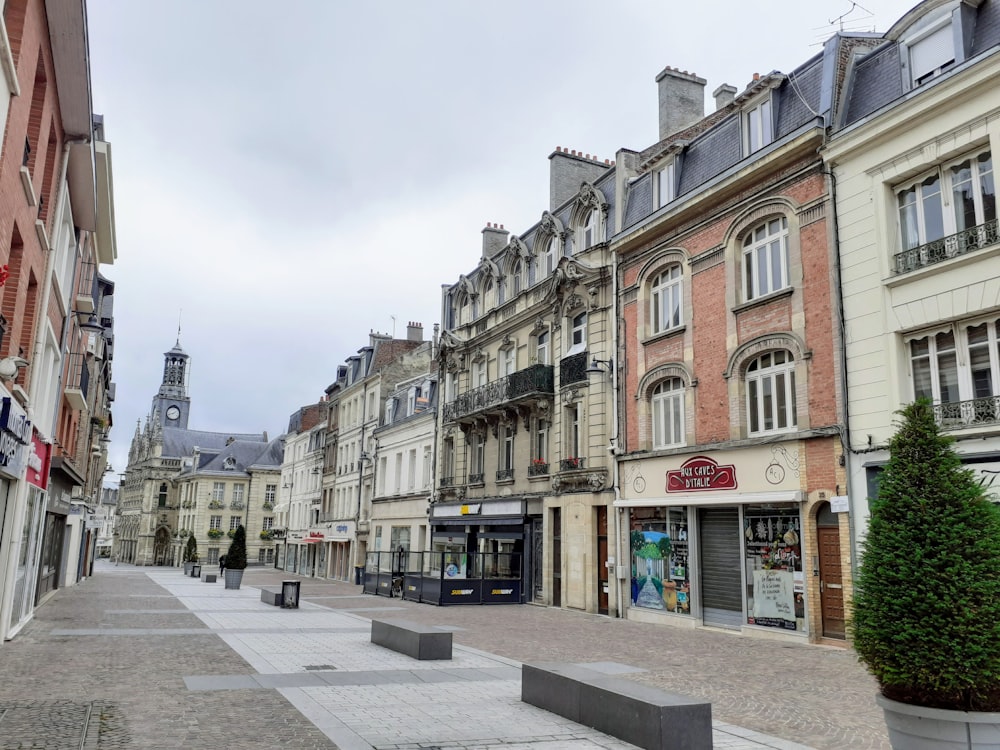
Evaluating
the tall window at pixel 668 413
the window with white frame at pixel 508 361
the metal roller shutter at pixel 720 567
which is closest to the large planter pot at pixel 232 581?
the window with white frame at pixel 508 361

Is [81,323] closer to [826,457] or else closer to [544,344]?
[544,344]

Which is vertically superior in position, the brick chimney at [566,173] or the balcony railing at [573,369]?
the brick chimney at [566,173]

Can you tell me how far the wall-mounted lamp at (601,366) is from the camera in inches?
917

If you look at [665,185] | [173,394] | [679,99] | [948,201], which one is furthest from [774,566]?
[173,394]

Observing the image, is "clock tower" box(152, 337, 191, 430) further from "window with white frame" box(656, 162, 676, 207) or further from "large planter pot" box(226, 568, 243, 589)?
"window with white frame" box(656, 162, 676, 207)

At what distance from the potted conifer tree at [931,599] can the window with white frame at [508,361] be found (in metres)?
24.0

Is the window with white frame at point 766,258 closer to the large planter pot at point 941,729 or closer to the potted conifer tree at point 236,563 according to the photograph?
the large planter pot at point 941,729

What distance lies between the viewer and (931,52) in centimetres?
1510

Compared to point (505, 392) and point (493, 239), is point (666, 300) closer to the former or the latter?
point (505, 392)

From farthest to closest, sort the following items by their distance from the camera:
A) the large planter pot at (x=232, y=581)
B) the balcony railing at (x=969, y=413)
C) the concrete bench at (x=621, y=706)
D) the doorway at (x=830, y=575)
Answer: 1. the large planter pot at (x=232, y=581)
2. the doorway at (x=830, y=575)
3. the balcony railing at (x=969, y=413)
4. the concrete bench at (x=621, y=706)

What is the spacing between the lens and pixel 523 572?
27.1m

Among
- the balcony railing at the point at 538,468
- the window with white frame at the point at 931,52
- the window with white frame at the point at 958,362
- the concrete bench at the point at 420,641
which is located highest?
the window with white frame at the point at 931,52

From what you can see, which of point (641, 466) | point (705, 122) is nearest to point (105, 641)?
point (641, 466)

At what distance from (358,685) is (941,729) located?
6.94 metres
